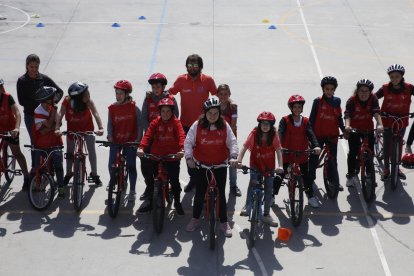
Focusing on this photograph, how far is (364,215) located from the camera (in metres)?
9.56

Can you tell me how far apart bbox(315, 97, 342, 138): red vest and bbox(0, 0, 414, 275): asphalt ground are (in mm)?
1095

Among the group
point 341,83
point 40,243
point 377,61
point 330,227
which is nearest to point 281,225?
point 330,227

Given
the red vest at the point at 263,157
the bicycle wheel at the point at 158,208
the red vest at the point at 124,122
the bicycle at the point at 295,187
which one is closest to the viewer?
the bicycle wheel at the point at 158,208

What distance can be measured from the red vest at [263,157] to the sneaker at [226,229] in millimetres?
910

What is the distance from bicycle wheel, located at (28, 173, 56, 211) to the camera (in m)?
9.47

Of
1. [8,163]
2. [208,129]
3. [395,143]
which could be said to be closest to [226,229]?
[208,129]

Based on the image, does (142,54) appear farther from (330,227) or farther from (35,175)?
(330,227)

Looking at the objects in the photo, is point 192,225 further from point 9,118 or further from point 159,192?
point 9,118

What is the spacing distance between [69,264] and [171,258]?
1.32 m

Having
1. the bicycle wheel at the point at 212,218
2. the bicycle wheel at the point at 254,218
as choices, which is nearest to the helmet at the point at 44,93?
the bicycle wheel at the point at 212,218

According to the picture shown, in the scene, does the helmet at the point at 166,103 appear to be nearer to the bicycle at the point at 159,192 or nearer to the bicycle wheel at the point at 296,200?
the bicycle at the point at 159,192

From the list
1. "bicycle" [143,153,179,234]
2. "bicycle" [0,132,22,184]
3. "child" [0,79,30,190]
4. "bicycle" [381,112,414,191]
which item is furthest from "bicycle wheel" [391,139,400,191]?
"bicycle" [0,132,22,184]

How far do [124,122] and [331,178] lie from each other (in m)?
3.33

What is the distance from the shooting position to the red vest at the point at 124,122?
9.43 m
